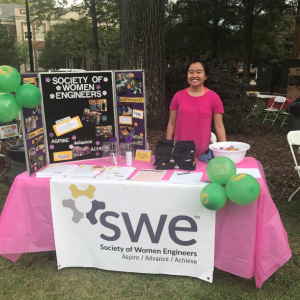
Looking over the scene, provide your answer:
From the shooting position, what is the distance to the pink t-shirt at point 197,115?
113 inches

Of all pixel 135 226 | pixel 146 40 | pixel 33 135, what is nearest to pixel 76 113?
pixel 33 135

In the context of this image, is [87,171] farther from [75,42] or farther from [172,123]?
[75,42]

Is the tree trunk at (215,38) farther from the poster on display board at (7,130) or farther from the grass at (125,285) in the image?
the grass at (125,285)

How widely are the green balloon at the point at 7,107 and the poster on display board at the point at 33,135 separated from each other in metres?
0.06

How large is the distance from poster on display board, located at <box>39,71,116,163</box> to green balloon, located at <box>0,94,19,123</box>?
28 cm

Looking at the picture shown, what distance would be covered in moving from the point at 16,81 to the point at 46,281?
1.53 m

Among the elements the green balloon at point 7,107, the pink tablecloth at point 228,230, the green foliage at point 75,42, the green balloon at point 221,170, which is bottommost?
the pink tablecloth at point 228,230

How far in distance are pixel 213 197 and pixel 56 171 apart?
4.05 feet

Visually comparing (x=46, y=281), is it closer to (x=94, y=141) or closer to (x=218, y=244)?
(x=94, y=141)

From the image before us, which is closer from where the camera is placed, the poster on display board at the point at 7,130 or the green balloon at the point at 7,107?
the green balloon at the point at 7,107

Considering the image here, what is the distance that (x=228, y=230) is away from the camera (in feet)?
7.30

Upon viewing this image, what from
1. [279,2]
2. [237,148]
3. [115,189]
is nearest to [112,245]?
[115,189]

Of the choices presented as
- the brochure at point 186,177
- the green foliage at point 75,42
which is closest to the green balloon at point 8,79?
the brochure at point 186,177

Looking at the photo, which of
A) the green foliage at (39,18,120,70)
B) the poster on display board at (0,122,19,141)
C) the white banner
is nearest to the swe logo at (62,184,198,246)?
the white banner
